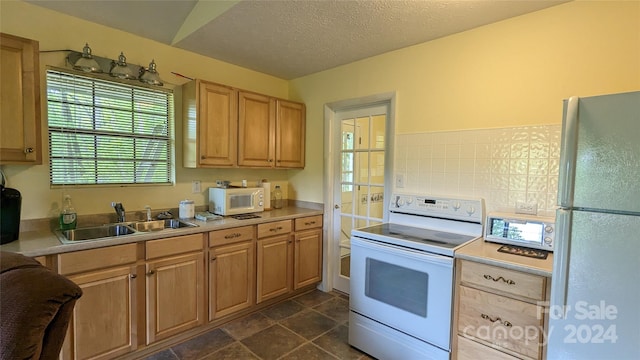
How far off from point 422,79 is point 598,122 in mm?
1547

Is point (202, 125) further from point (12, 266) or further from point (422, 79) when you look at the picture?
point (422, 79)

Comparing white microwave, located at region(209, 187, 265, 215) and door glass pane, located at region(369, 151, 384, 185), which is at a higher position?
door glass pane, located at region(369, 151, 384, 185)

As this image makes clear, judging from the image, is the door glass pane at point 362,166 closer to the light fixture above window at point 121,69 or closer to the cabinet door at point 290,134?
the cabinet door at point 290,134

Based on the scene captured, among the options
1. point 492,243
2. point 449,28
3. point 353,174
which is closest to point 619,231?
point 492,243

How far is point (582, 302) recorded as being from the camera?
45.2 inches

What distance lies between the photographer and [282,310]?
2811mm

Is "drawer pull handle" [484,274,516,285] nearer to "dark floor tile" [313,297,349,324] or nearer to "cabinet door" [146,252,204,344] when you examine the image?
"dark floor tile" [313,297,349,324]

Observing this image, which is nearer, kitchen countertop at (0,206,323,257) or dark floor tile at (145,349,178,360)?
kitchen countertop at (0,206,323,257)

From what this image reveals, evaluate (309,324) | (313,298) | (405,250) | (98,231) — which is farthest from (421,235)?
(98,231)

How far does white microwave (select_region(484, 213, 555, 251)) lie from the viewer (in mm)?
1758

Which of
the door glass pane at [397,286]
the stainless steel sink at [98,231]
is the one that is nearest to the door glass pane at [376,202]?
the door glass pane at [397,286]

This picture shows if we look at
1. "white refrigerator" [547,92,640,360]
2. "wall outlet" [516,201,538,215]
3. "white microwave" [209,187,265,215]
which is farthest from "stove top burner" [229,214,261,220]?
"white refrigerator" [547,92,640,360]

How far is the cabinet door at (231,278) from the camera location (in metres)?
2.38

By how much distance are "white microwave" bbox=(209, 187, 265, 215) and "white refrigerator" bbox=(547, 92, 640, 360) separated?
7.84 feet
